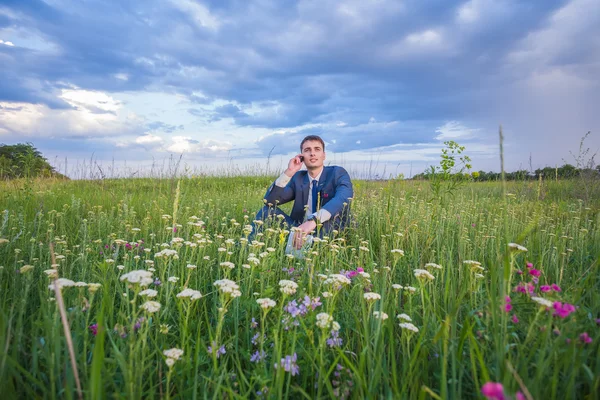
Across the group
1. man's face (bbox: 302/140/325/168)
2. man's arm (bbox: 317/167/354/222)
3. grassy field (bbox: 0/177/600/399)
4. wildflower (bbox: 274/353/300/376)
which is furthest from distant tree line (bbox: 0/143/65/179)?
wildflower (bbox: 274/353/300/376)

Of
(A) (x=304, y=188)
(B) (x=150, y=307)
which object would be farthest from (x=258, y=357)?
(A) (x=304, y=188)

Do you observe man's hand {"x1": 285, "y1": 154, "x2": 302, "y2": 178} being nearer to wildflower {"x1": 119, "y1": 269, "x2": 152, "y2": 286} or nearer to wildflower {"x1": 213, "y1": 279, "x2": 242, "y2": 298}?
wildflower {"x1": 213, "y1": 279, "x2": 242, "y2": 298}

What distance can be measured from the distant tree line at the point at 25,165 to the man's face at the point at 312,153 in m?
5.48

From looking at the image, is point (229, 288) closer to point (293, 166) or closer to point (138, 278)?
point (138, 278)

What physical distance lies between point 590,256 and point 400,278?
2.31m

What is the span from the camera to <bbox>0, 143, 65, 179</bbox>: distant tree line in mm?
6866

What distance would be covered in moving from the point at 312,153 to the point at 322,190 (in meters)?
0.58

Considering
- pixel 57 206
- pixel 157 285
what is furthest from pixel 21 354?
pixel 57 206

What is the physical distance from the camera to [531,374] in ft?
4.90

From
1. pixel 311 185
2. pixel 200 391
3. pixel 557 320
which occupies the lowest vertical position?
pixel 200 391

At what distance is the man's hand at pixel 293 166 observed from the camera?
5.07 meters

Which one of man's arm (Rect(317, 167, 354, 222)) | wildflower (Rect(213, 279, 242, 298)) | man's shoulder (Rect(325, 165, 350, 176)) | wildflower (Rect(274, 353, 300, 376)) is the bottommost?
wildflower (Rect(274, 353, 300, 376))

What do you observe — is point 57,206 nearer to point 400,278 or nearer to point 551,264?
point 400,278

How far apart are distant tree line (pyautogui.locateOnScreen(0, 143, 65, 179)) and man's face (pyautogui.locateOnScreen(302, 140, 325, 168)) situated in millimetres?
5485
